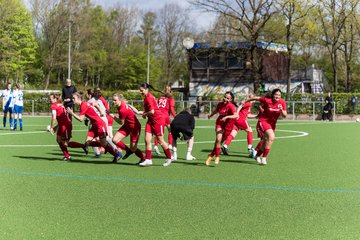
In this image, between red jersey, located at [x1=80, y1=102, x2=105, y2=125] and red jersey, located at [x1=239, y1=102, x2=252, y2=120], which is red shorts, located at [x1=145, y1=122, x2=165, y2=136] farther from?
red jersey, located at [x1=239, y1=102, x2=252, y2=120]

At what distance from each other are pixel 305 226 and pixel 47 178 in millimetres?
5044

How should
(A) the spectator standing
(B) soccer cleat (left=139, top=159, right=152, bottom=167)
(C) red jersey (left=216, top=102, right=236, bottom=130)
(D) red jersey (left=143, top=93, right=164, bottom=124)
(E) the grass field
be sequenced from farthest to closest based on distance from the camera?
(A) the spectator standing → (C) red jersey (left=216, top=102, right=236, bottom=130) → (B) soccer cleat (left=139, top=159, right=152, bottom=167) → (D) red jersey (left=143, top=93, right=164, bottom=124) → (E) the grass field

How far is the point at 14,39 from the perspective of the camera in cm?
6619

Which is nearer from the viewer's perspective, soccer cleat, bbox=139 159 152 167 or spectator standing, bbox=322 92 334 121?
soccer cleat, bbox=139 159 152 167

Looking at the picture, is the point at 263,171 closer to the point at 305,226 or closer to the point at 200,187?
the point at 200,187

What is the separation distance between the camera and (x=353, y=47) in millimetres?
57469

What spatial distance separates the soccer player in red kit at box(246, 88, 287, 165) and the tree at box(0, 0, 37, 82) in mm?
55823

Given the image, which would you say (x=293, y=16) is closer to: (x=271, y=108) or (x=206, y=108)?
(x=206, y=108)

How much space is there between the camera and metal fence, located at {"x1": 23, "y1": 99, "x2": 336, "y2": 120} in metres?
38.8

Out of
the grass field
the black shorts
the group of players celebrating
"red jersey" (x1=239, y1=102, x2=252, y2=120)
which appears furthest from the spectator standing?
the black shorts

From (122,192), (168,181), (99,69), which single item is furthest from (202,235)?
(99,69)

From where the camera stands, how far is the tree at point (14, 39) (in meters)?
63.1

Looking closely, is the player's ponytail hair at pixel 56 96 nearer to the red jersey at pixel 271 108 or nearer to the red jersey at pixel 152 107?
the red jersey at pixel 152 107

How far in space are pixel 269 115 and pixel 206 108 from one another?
95.2ft
